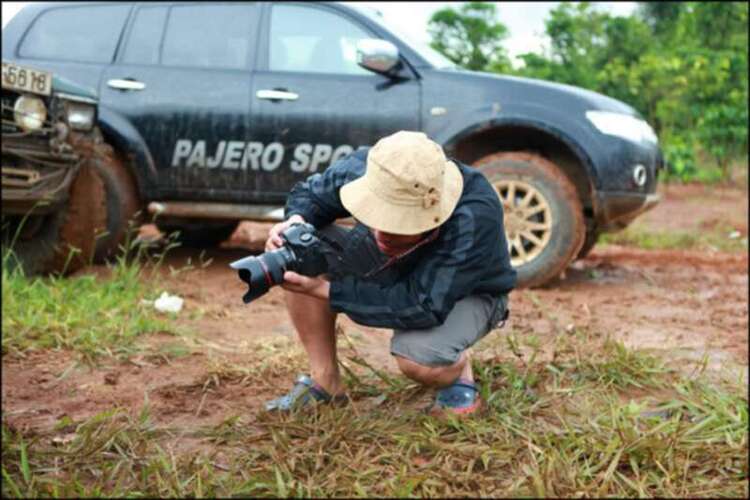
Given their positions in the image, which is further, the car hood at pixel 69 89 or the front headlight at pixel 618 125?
the front headlight at pixel 618 125

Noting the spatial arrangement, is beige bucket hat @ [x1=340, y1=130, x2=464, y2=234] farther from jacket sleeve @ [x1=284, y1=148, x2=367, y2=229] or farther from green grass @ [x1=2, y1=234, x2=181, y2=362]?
green grass @ [x1=2, y1=234, x2=181, y2=362]

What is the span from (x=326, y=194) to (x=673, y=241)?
5.62 m

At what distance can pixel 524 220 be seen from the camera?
5328mm

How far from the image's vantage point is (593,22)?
48.7 ft

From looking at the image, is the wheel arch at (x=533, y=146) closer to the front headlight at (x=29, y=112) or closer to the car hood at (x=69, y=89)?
the car hood at (x=69, y=89)

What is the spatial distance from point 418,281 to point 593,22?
43.1 ft

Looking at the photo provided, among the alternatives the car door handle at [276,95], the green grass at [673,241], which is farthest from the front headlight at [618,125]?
the green grass at [673,241]

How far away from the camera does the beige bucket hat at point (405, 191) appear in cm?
250

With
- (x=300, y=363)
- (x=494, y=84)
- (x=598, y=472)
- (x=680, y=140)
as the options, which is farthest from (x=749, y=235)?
(x=598, y=472)

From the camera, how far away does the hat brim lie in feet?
8.25

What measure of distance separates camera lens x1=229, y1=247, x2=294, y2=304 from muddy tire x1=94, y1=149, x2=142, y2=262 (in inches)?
119

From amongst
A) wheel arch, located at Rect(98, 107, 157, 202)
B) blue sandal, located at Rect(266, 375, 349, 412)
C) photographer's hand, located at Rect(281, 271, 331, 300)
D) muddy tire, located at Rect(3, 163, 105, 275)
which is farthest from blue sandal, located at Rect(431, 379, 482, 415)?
wheel arch, located at Rect(98, 107, 157, 202)

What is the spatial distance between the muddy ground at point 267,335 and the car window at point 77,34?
1.44 metres

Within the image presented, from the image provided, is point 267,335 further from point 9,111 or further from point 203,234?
point 203,234
